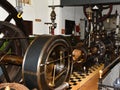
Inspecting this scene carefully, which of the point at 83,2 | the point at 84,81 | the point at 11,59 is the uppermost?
the point at 83,2

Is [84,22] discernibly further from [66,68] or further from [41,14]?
[66,68]

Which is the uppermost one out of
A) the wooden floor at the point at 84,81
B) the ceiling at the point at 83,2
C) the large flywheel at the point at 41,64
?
the ceiling at the point at 83,2

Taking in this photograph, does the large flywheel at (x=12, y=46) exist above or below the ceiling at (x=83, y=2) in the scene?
below

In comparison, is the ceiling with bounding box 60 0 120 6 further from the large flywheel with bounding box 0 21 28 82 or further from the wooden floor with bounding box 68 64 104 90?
the large flywheel with bounding box 0 21 28 82

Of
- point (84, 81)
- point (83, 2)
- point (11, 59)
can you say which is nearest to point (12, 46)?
point (11, 59)

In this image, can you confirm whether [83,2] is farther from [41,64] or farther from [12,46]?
[41,64]

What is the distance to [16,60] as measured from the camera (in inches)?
60.7

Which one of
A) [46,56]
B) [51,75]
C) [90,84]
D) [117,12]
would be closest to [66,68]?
[51,75]

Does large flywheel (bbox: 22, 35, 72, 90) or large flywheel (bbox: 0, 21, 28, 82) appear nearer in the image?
large flywheel (bbox: 22, 35, 72, 90)

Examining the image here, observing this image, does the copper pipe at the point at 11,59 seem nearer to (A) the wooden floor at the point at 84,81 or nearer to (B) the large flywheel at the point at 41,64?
(B) the large flywheel at the point at 41,64

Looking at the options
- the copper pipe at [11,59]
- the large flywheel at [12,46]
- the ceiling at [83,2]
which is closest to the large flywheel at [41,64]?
the copper pipe at [11,59]

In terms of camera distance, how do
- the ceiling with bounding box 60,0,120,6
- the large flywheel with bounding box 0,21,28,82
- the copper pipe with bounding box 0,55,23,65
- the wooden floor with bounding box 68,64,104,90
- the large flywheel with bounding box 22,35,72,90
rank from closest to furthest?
the large flywheel with bounding box 22,35,72,90 → the copper pipe with bounding box 0,55,23,65 → the large flywheel with bounding box 0,21,28,82 → the wooden floor with bounding box 68,64,104,90 → the ceiling with bounding box 60,0,120,6

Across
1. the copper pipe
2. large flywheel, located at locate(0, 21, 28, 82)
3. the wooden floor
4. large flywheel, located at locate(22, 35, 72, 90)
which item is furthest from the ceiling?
the copper pipe

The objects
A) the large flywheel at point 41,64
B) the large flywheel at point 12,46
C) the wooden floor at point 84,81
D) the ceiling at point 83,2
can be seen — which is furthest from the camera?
the ceiling at point 83,2
